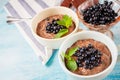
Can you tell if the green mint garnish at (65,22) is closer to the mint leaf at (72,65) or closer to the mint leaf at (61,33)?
the mint leaf at (61,33)

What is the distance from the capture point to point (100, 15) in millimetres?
804

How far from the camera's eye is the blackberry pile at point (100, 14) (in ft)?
2.61

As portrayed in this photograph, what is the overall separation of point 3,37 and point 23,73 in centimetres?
19

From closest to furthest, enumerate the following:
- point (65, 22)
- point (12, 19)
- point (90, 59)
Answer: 1. point (90, 59)
2. point (65, 22)
3. point (12, 19)

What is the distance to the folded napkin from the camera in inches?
33.6

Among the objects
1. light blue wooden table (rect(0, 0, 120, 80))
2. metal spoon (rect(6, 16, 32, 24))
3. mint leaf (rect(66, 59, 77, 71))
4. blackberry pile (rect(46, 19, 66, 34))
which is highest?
metal spoon (rect(6, 16, 32, 24))

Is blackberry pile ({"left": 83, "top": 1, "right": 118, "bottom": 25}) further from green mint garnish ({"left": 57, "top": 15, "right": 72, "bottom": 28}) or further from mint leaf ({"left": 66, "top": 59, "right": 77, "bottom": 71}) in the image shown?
mint leaf ({"left": 66, "top": 59, "right": 77, "bottom": 71})

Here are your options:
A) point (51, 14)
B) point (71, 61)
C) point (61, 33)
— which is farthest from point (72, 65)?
point (51, 14)

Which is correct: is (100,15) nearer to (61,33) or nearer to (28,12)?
(61,33)

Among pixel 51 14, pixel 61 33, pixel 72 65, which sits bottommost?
pixel 72 65

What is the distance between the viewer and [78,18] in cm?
83

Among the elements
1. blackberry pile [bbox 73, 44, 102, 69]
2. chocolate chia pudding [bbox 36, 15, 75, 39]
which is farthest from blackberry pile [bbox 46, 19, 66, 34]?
blackberry pile [bbox 73, 44, 102, 69]

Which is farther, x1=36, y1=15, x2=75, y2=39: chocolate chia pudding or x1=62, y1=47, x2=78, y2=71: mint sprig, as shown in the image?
x1=36, y1=15, x2=75, y2=39: chocolate chia pudding

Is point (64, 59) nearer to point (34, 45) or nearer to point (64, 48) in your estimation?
point (64, 48)
